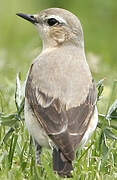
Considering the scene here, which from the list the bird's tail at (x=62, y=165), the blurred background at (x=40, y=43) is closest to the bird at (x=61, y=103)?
the bird's tail at (x=62, y=165)

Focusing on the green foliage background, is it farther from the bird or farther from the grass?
the bird

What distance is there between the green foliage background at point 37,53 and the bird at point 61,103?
0.22 meters

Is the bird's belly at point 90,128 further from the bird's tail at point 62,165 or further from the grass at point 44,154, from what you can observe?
the bird's tail at point 62,165

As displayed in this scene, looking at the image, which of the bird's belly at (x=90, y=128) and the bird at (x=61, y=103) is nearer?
the bird at (x=61, y=103)

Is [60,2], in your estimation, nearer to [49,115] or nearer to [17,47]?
[17,47]

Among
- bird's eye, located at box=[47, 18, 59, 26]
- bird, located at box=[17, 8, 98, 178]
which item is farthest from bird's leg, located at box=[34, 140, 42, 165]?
bird's eye, located at box=[47, 18, 59, 26]

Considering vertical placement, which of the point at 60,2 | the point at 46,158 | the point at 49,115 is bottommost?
the point at 60,2

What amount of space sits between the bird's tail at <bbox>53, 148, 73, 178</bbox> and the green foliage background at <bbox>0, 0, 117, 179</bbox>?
74mm

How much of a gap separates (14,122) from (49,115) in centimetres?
82

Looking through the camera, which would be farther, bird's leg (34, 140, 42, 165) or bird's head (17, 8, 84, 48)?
bird's head (17, 8, 84, 48)

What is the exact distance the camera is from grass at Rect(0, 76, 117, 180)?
7.92 meters

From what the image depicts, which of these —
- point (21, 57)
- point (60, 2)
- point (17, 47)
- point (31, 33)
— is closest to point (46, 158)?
point (21, 57)

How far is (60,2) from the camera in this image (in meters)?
17.0

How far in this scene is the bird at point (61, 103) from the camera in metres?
7.78
